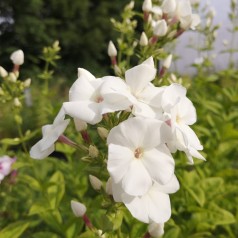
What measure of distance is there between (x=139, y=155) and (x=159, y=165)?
1.8 inches

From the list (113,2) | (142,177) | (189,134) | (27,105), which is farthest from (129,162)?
(113,2)

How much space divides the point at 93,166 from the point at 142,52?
605 millimetres

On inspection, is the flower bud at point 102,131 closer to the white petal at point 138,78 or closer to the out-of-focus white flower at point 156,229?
the white petal at point 138,78

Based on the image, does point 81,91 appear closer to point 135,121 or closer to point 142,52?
point 135,121

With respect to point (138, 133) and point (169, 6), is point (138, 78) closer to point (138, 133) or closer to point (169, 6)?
point (138, 133)

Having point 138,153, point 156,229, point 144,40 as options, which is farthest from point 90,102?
point 144,40

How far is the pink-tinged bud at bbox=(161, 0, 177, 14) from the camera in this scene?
1486 millimetres

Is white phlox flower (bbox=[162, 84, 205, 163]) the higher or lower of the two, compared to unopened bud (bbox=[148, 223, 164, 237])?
higher

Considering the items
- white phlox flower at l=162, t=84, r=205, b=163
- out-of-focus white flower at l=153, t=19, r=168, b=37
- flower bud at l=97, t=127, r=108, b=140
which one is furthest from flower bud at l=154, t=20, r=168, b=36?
flower bud at l=97, t=127, r=108, b=140

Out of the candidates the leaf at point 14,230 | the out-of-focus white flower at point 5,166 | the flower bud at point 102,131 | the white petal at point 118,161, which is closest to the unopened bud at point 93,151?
the flower bud at point 102,131

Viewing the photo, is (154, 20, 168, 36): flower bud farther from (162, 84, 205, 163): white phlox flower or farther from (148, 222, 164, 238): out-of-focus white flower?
(148, 222, 164, 238): out-of-focus white flower

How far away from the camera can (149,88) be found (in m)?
0.95

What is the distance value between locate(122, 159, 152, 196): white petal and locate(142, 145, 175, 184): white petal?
0.04 feet

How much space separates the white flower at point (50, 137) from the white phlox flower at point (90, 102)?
0.05m
